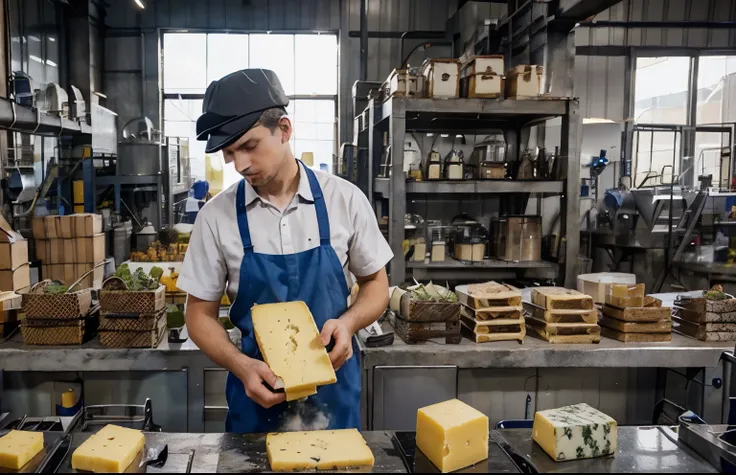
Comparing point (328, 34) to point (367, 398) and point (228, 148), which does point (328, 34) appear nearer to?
point (367, 398)

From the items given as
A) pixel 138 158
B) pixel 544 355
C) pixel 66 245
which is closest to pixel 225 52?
pixel 138 158

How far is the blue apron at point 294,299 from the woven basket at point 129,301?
128cm

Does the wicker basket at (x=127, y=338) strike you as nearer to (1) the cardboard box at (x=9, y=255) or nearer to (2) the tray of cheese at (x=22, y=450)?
(2) the tray of cheese at (x=22, y=450)

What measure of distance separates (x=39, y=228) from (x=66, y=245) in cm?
33

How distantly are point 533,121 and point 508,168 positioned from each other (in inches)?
20.3

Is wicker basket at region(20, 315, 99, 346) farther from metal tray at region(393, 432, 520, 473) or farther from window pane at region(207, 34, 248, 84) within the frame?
window pane at region(207, 34, 248, 84)

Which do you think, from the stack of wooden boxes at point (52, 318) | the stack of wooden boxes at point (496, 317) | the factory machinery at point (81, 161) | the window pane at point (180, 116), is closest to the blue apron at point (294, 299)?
the stack of wooden boxes at point (496, 317)

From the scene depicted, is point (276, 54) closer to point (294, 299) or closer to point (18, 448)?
point (294, 299)

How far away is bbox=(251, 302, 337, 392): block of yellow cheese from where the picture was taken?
67.2 inches

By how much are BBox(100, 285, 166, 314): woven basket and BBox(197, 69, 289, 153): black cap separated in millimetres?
1590

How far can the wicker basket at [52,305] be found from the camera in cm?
310

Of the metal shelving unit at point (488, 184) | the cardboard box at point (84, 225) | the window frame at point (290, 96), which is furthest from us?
the window frame at point (290, 96)

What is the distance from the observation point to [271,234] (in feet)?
6.46

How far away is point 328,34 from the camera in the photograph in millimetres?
9312
